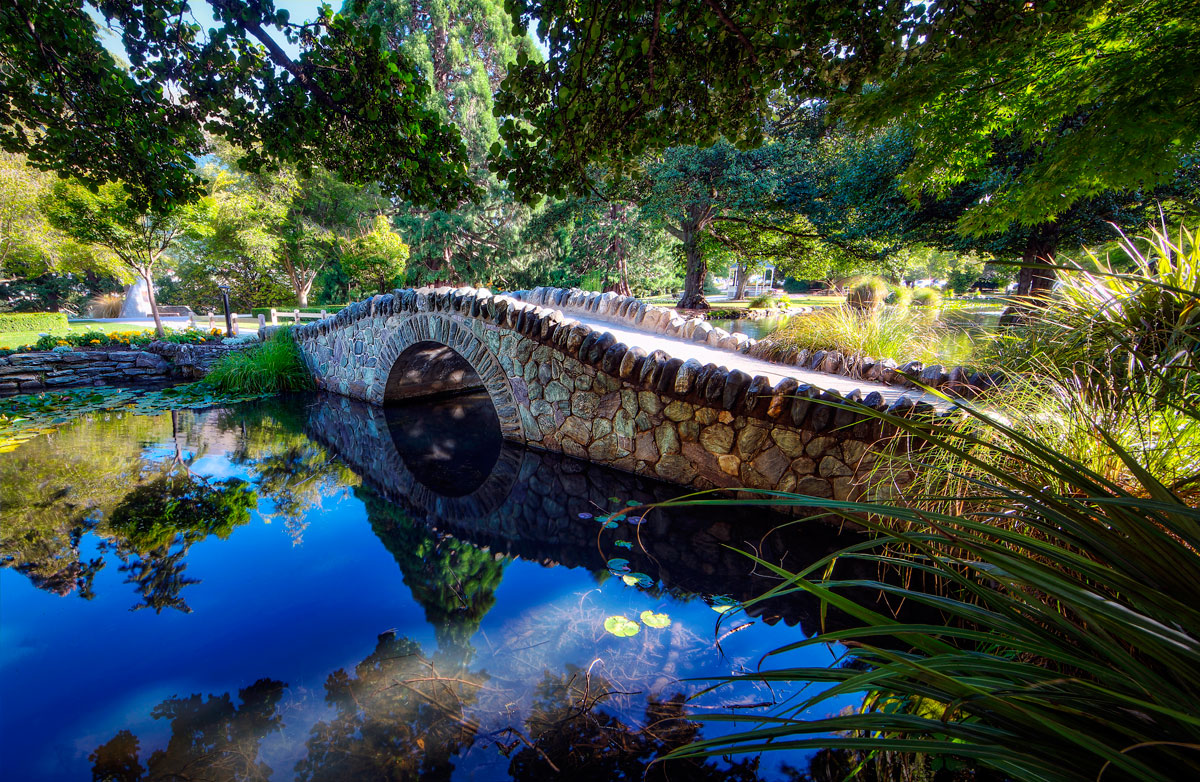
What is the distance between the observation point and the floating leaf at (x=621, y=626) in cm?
269

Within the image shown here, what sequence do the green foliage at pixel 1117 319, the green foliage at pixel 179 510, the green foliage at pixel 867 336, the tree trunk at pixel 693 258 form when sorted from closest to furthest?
1. the green foliage at pixel 1117 319
2. the green foliage at pixel 179 510
3. the green foliage at pixel 867 336
4. the tree trunk at pixel 693 258

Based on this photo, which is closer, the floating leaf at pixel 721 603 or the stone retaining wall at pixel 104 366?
the floating leaf at pixel 721 603

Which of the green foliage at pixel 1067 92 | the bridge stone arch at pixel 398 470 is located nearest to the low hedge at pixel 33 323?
the bridge stone arch at pixel 398 470

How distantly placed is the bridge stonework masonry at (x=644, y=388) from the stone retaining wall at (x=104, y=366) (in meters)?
4.91

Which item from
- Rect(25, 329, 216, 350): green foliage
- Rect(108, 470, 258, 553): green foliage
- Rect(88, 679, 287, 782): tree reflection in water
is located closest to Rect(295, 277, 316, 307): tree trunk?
Rect(25, 329, 216, 350): green foliage

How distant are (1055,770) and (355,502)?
16.1ft

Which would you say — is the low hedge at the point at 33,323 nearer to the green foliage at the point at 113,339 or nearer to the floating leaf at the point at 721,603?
the green foliage at the point at 113,339

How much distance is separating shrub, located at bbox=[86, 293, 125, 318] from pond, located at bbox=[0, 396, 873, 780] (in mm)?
25835

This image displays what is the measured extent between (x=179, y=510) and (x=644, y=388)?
4.31 m

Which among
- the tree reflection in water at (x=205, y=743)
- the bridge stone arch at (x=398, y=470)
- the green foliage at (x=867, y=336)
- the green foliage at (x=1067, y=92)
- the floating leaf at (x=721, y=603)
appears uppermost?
the green foliage at (x=1067, y=92)

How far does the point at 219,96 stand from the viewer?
11.1 ft

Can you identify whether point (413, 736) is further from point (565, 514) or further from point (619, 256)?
point (619, 256)

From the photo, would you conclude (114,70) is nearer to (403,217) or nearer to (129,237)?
(129,237)

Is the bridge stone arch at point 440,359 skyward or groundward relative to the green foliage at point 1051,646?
groundward
